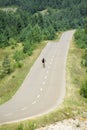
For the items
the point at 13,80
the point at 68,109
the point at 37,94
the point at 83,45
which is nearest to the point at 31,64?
the point at 13,80

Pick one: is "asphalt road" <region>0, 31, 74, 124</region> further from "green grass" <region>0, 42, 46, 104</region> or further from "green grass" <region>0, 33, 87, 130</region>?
"green grass" <region>0, 33, 87, 130</region>

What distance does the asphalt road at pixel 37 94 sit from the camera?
130 feet

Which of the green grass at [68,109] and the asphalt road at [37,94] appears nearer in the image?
the green grass at [68,109]

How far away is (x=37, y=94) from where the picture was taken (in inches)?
1802

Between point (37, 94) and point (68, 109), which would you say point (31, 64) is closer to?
point (37, 94)

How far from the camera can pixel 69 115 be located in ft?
129

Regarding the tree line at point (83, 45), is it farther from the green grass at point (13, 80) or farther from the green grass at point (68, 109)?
the green grass at point (13, 80)

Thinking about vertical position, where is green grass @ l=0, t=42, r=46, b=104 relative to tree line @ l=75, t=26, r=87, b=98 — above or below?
above

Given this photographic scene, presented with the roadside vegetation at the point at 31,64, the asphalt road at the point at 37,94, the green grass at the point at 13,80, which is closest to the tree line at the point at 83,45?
the roadside vegetation at the point at 31,64

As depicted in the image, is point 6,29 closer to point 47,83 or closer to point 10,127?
point 47,83

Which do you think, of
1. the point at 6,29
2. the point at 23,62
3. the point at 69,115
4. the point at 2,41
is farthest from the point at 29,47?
the point at 69,115

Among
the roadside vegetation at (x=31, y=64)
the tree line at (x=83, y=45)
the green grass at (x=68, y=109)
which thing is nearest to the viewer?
the green grass at (x=68, y=109)

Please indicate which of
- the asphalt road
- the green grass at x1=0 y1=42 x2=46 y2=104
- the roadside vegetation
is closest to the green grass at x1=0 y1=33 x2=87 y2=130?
the roadside vegetation

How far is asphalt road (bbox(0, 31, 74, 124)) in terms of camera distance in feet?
130
